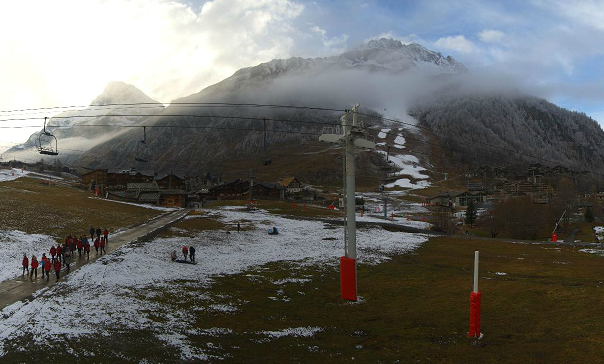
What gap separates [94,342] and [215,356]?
694 centimetres

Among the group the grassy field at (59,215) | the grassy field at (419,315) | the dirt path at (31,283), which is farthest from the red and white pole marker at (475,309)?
the grassy field at (59,215)

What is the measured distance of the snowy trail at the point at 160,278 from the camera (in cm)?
2202

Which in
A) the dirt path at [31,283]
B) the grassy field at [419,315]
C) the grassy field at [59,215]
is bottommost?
the grassy field at [419,315]

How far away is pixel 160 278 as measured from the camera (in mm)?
35625

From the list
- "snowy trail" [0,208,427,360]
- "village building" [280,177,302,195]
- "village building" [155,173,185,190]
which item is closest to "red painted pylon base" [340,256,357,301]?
"snowy trail" [0,208,427,360]

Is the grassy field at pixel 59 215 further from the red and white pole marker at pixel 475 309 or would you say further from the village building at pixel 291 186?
the village building at pixel 291 186

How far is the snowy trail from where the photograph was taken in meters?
22.0

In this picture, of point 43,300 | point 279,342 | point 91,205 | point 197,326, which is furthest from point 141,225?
point 279,342

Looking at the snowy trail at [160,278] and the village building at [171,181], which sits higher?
the village building at [171,181]

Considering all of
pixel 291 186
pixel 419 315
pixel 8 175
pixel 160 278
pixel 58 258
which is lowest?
pixel 419 315

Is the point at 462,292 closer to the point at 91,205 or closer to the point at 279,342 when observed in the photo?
the point at 279,342

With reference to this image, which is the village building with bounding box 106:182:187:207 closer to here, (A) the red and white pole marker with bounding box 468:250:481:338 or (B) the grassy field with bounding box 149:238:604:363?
(B) the grassy field with bounding box 149:238:604:363

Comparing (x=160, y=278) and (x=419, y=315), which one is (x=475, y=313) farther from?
(x=160, y=278)

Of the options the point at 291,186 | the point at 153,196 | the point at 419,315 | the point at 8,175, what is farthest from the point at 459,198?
the point at 8,175
